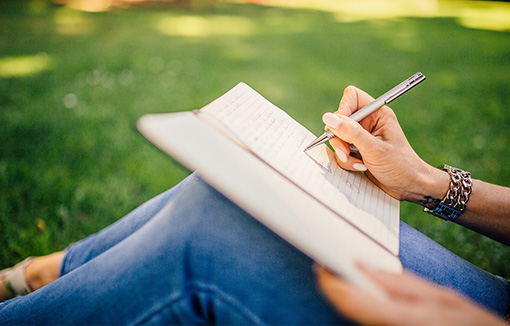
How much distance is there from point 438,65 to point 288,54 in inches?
68.2

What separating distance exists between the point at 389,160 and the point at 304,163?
0.88ft

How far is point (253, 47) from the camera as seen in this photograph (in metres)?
4.02

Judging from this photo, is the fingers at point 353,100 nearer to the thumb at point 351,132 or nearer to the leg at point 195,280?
the thumb at point 351,132

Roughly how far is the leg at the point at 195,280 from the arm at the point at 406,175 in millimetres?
379

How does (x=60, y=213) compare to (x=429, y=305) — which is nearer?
(x=429, y=305)

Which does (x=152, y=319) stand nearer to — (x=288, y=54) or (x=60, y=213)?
(x=60, y=213)

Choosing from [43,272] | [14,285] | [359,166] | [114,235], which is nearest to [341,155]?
[359,166]

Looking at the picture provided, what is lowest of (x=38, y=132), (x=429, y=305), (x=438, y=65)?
(x=38, y=132)

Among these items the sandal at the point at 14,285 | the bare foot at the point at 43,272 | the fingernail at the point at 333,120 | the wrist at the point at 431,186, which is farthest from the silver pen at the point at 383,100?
the sandal at the point at 14,285

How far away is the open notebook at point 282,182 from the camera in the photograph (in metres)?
0.52

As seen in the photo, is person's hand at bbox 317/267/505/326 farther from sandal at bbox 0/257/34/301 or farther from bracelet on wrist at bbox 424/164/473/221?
sandal at bbox 0/257/34/301

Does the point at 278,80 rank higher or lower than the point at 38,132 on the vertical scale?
higher

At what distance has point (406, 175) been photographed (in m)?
0.89

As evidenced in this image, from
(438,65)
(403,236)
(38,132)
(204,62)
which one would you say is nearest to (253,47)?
(204,62)
